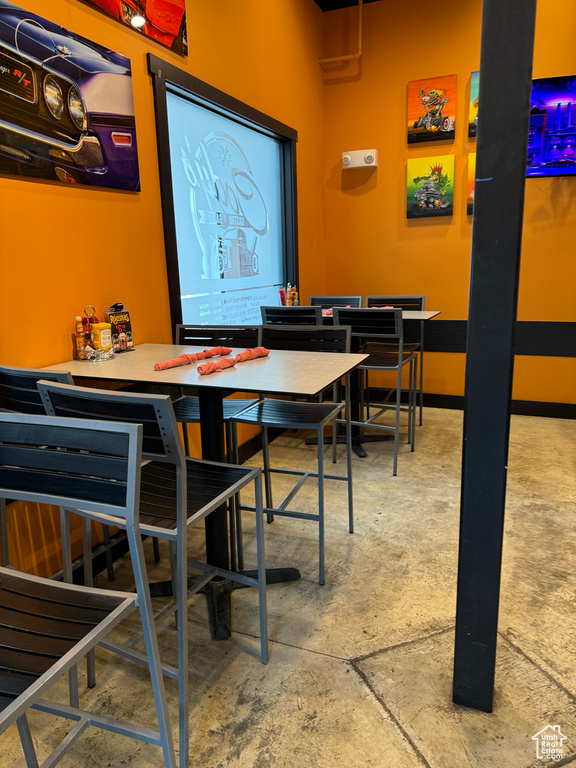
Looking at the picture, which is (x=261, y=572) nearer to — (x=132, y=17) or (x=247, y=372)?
(x=247, y=372)

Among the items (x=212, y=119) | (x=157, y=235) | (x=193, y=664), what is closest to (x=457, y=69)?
(x=212, y=119)

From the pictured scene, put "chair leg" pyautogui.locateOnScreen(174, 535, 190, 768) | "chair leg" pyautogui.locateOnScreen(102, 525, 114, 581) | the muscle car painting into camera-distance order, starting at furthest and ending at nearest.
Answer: the muscle car painting
"chair leg" pyautogui.locateOnScreen(102, 525, 114, 581)
"chair leg" pyautogui.locateOnScreen(174, 535, 190, 768)

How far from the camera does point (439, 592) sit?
2053mm

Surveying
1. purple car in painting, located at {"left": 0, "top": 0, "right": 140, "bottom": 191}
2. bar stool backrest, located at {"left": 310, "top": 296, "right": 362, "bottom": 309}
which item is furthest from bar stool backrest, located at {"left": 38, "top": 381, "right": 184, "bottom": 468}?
bar stool backrest, located at {"left": 310, "top": 296, "right": 362, "bottom": 309}

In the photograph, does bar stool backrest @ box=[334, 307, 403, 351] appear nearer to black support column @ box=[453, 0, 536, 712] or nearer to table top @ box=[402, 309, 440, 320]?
table top @ box=[402, 309, 440, 320]

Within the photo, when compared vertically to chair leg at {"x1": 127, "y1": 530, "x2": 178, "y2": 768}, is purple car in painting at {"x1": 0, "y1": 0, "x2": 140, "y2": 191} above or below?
above

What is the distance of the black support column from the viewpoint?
1190 millimetres

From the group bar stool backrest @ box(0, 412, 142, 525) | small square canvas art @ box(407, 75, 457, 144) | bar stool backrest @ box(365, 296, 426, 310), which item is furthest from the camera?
small square canvas art @ box(407, 75, 457, 144)

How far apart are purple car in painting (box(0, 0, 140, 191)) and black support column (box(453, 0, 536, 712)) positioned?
62.3 inches

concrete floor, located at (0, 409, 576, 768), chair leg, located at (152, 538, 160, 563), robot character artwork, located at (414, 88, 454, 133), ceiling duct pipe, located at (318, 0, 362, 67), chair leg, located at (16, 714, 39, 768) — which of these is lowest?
concrete floor, located at (0, 409, 576, 768)

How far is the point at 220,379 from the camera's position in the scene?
65.9 inches

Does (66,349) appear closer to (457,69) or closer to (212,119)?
(212,119)

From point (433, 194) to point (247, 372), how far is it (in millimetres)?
3433

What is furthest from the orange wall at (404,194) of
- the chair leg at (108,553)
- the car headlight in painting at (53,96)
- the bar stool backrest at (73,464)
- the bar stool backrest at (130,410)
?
the bar stool backrest at (73,464)
